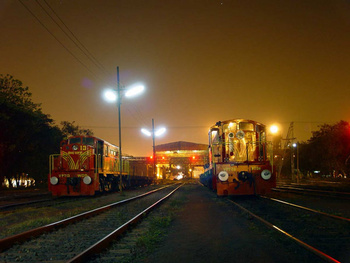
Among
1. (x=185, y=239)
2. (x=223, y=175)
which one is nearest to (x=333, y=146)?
(x=223, y=175)

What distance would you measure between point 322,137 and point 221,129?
3893 cm

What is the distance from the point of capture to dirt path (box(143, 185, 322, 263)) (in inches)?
216

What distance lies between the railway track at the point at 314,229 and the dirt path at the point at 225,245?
0.78 ft

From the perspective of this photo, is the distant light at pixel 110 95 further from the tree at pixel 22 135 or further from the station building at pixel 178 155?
the station building at pixel 178 155

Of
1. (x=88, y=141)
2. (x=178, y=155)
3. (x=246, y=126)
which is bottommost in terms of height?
(x=178, y=155)

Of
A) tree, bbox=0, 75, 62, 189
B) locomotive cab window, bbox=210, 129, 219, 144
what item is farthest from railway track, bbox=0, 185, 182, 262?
tree, bbox=0, 75, 62, 189

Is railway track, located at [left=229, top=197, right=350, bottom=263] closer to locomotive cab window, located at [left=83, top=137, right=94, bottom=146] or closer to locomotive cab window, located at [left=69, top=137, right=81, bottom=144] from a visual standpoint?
locomotive cab window, located at [left=83, top=137, right=94, bottom=146]

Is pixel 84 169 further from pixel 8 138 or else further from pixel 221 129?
pixel 8 138

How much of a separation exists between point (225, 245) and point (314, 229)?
2.56 m

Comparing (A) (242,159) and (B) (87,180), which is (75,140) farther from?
(A) (242,159)

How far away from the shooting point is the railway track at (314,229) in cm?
562

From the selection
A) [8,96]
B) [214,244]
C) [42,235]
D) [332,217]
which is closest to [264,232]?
[214,244]

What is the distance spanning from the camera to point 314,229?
772cm

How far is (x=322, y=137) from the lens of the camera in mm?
51219
